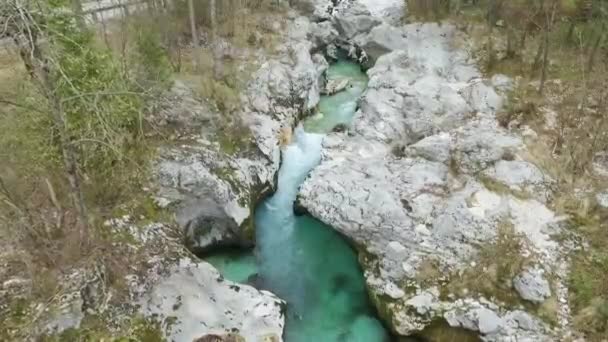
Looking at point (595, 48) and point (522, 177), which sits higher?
point (595, 48)

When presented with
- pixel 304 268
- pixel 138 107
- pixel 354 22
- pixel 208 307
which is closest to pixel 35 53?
pixel 138 107

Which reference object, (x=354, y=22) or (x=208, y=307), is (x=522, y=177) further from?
(x=354, y=22)

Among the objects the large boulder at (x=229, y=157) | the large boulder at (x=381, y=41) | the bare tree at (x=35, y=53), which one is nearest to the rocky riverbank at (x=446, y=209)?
the large boulder at (x=229, y=157)

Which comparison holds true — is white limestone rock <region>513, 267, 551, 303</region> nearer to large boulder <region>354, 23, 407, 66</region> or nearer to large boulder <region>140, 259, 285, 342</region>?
large boulder <region>140, 259, 285, 342</region>

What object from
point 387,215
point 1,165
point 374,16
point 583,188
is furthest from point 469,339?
point 374,16

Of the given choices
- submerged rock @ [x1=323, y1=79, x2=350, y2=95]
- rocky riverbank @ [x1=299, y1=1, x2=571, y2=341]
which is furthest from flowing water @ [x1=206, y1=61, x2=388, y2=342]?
submerged rock @ [x1=323, y1=79, x2=350, y2=95]

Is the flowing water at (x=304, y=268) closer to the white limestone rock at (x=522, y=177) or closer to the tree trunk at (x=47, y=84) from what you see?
the white limestone rock at (x=522, y=177)

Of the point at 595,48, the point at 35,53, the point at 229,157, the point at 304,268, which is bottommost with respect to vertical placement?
the point at 304,268

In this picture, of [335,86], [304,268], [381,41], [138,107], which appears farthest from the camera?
[381,41]
